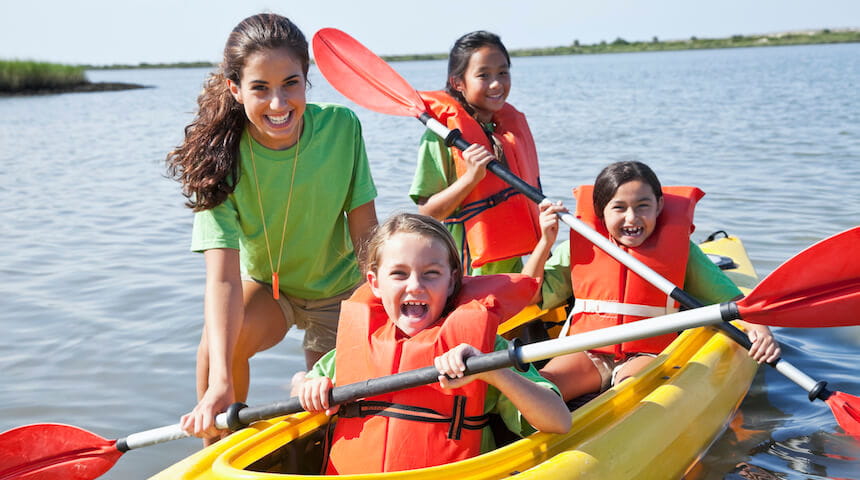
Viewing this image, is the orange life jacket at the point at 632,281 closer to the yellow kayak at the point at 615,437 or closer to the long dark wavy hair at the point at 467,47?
the yellow kayak at the point at 615,437

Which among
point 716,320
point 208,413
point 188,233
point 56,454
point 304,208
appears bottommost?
point 188,233

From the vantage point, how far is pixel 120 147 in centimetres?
1348

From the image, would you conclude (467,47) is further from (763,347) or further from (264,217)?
(763,347)

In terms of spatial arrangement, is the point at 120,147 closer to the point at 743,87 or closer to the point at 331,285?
the point at 331,285

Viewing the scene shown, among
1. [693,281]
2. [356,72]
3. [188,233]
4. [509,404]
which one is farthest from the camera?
[188,233]

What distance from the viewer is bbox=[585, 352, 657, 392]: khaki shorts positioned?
3.14m

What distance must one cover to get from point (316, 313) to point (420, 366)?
86cm

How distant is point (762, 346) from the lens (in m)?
3.04

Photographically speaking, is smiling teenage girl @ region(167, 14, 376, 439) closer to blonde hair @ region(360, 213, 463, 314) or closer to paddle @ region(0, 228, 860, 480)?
paddle @ region(0, 228, 860, 480)

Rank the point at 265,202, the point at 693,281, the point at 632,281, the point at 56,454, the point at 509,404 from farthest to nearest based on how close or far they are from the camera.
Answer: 1. the point at 693,281
2. the point at 632,281
3. the point at 265,202
4. the point at 56,454
5. the point at 509,404

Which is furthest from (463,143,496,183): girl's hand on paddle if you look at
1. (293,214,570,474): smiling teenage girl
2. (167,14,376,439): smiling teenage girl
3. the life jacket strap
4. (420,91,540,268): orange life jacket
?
the life jacket strap

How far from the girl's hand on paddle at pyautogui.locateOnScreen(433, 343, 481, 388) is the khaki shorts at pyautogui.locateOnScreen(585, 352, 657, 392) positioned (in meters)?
1.14

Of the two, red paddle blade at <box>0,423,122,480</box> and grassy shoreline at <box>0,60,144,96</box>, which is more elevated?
grassy shoreline at <box>0,60,144,96</box>

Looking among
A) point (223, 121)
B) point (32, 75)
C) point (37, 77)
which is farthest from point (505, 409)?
point (37, 77)
